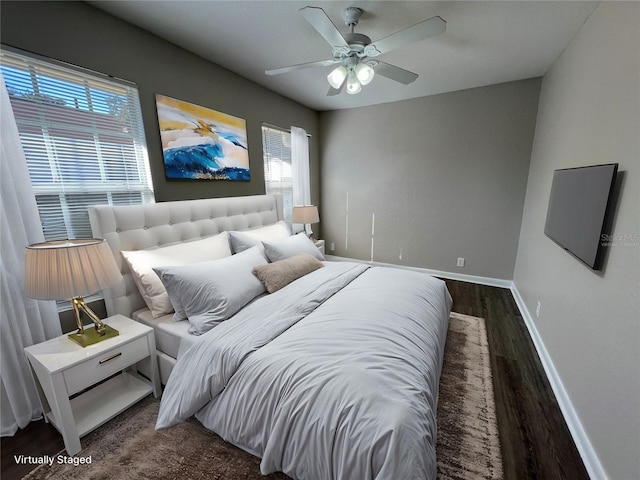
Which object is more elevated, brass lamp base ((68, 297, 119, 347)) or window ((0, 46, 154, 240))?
window ((0, 46, 154, 240))

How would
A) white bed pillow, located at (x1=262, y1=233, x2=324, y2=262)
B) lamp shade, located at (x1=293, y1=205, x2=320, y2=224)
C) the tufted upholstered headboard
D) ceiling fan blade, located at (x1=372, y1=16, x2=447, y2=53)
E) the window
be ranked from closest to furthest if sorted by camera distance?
1. ceiling fan blade, located at (x1=372, y1=16, x2=447, y2=53)
2. the window
3. the tufted upholstered headboard
4. white bed pillow, located at (x1=262, y1=233, x2=324, y2=262)
5. lamp shade, located at (x1=293, y1=205, x2=320, y2=224)

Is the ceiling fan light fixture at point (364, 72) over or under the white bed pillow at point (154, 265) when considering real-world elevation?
over

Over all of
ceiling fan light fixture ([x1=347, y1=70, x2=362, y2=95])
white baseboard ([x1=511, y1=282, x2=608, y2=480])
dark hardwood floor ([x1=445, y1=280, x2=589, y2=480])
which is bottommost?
dark hardwood floor ([x1=445, y1=280, x2=589, y2=480])

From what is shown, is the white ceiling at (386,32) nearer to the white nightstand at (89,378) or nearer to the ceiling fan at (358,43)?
the ceiling fan at (358,43)

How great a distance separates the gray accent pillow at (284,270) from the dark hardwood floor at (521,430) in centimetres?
143

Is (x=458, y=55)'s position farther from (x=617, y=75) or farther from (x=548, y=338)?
(x=548, y=338)

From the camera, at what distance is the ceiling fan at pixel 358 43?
1.43m

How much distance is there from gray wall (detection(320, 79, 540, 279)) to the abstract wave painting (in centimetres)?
198

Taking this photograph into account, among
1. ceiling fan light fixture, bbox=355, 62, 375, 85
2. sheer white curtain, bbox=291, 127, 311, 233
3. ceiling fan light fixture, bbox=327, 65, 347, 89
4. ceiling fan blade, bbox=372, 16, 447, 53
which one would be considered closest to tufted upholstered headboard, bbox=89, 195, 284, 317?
sheer white curtain, bbox=291, 127, 311, 233

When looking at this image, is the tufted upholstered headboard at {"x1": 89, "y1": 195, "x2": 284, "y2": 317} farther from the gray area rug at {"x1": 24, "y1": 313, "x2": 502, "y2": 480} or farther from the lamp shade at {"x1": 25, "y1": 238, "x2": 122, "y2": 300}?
the gray area rug at {"x1": 24, "y1": 313, "x2": 502, "y2": 480}

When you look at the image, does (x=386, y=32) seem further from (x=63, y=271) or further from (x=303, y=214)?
(x=63, y=271)

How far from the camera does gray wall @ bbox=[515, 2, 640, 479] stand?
46.0 inches

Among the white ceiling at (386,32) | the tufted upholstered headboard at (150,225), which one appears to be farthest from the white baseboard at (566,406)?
the tufted upholstered headboard at (150,225)

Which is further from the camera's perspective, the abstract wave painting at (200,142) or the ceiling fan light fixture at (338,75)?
the abstract wave painting at (200,142)
